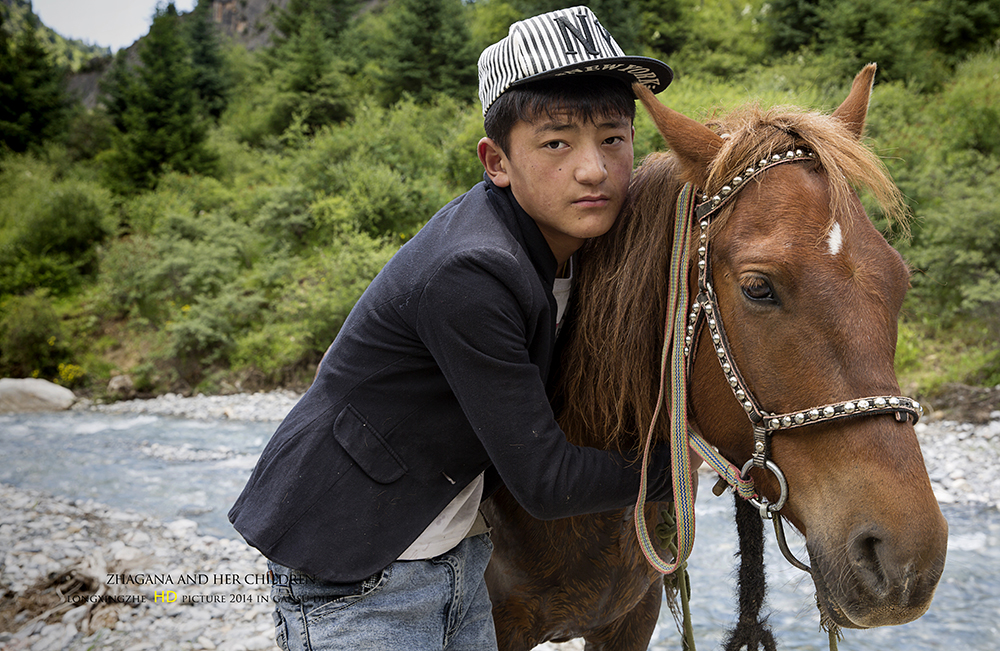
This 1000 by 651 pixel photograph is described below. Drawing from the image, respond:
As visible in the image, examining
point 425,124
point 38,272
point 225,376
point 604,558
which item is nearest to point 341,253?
point 225,376

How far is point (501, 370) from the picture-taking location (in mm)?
1277

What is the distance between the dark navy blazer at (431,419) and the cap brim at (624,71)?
0.32m

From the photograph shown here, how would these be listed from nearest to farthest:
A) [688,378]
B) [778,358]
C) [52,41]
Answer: [778,358], [688,378], [52,41]

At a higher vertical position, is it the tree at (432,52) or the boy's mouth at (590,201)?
the tree at (432,52)

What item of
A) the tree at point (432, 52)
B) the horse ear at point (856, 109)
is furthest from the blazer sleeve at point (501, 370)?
the tree at point (432, 52)

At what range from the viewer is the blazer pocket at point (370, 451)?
4.69ft

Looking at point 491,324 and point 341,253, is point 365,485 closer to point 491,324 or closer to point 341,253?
point 491,324

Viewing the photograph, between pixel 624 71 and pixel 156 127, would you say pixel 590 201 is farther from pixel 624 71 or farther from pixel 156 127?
pixel 156 127

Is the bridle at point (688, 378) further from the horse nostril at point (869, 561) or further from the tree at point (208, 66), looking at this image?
the tree at point (208, 66)

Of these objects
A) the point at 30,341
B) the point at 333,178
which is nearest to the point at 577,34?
the point at 333,178

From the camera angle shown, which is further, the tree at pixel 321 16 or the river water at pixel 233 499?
the tree at pixel 321 16

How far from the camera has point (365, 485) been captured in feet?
4.71

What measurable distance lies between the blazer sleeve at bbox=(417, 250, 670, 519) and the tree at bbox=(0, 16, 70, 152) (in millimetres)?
29849

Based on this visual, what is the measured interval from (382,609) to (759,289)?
1.10 m
